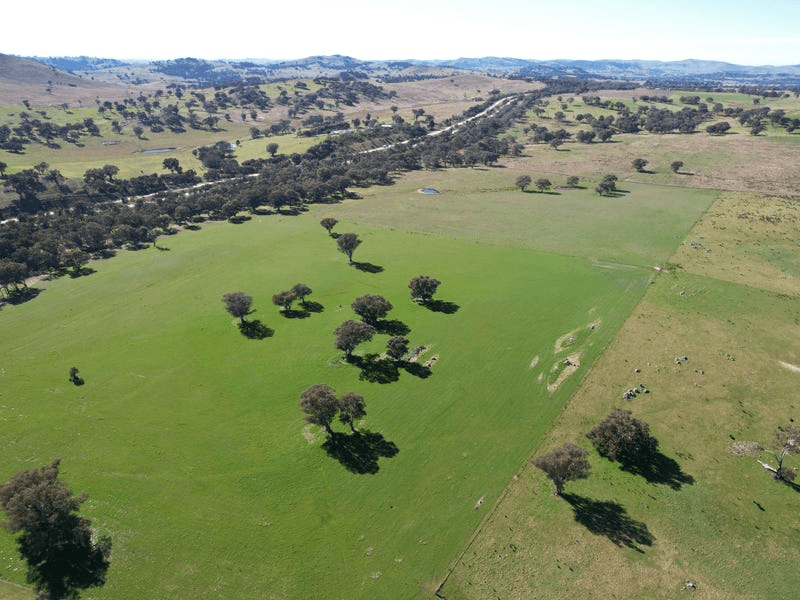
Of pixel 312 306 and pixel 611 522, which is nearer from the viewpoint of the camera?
pixel 611 522

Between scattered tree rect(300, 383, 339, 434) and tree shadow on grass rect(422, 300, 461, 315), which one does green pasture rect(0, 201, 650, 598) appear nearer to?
tree shadow on grass rect(422, 300, 461, 315)

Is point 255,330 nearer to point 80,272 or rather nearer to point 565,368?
point 565,368

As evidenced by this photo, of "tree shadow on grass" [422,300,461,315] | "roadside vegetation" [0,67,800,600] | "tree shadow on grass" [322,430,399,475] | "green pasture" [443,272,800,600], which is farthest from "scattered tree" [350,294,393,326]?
"green pasture" [443,272,800,600]

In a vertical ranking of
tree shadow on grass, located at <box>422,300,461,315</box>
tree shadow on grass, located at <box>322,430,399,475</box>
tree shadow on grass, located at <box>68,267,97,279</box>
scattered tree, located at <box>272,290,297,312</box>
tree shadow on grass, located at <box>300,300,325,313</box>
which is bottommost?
tree shadow on grass, located at <box>68,267,97,279</box>

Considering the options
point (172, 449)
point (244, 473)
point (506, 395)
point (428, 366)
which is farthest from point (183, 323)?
point (506, 395)

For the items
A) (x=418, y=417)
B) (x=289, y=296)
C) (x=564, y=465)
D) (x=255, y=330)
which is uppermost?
(x=564, y=465)

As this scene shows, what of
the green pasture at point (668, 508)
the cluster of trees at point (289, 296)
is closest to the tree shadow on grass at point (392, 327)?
the cluster of trees at point (289, 296)

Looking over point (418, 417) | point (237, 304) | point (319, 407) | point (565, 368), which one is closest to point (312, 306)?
point (237, 304)
